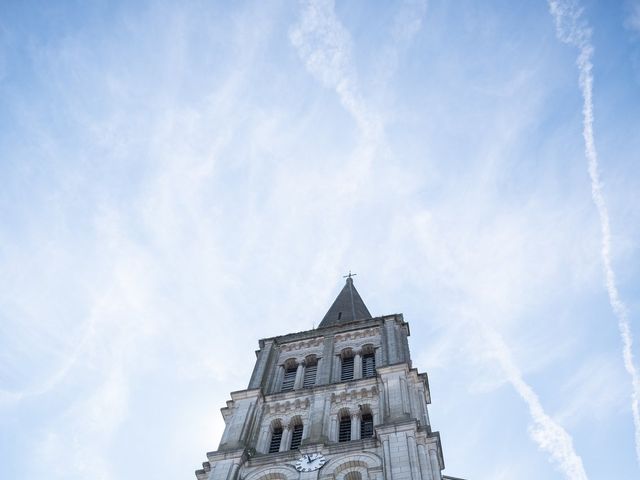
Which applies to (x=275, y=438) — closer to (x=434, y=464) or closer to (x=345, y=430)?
(x=345, y=430)

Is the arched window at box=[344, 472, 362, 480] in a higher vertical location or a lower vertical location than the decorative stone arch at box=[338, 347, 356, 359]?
lower

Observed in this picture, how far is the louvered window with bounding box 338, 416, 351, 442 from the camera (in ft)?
101

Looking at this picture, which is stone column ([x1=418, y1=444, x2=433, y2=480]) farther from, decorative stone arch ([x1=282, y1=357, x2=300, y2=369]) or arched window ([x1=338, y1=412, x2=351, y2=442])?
decorative stone arch ([x1=282, y1=357, x2=300, y2=369])

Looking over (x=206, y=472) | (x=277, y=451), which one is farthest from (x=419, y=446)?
(x=206, y=472)

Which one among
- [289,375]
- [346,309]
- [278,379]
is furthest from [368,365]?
[346,309]

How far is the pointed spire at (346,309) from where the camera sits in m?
47.9

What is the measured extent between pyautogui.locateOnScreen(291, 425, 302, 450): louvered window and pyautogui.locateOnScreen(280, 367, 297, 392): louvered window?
385 cm

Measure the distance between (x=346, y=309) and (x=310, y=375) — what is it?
12010 mm

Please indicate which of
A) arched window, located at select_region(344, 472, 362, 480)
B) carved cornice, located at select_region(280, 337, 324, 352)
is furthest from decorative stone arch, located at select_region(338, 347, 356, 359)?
arched window, located at select_region(344, 472, 362, 480)

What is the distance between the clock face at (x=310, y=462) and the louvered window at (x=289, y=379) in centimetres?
774

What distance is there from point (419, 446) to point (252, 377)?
41.8 feet

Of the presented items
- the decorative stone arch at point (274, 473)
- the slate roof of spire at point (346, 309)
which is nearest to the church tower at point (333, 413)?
the decorative stone arch at point (274, 473)

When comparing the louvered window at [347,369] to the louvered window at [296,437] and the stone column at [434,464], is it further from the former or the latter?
the stone column at [434,464]

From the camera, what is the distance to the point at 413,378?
1340 inches
